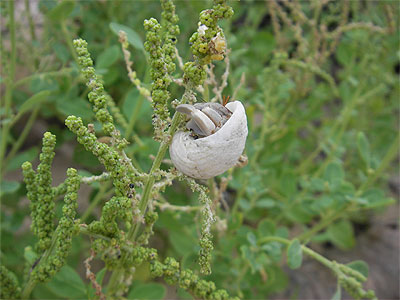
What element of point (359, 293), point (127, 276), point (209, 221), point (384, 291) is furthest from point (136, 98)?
point (384, 291)

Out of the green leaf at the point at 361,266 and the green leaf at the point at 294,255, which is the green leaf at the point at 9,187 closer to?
the green leaf at the point at 294,255

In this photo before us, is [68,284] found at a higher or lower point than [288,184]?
higher

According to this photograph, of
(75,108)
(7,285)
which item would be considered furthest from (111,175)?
(75,108)

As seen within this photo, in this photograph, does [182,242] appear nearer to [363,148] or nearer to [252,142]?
[252,142]

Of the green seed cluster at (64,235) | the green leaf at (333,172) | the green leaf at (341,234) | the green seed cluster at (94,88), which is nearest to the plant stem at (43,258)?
the green seed cluster at (64,235)

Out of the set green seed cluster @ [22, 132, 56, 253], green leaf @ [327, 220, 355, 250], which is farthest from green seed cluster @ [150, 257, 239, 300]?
green leaf @ [327, 220, 355, 250]

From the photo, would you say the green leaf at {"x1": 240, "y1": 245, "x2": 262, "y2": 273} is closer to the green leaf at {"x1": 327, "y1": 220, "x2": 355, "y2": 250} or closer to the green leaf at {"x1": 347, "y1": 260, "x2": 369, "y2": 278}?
the green leaf at {"x1": 347, "y1": 260, "x2": 369, "y2": 278}

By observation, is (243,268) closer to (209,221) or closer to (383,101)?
(209,221)
